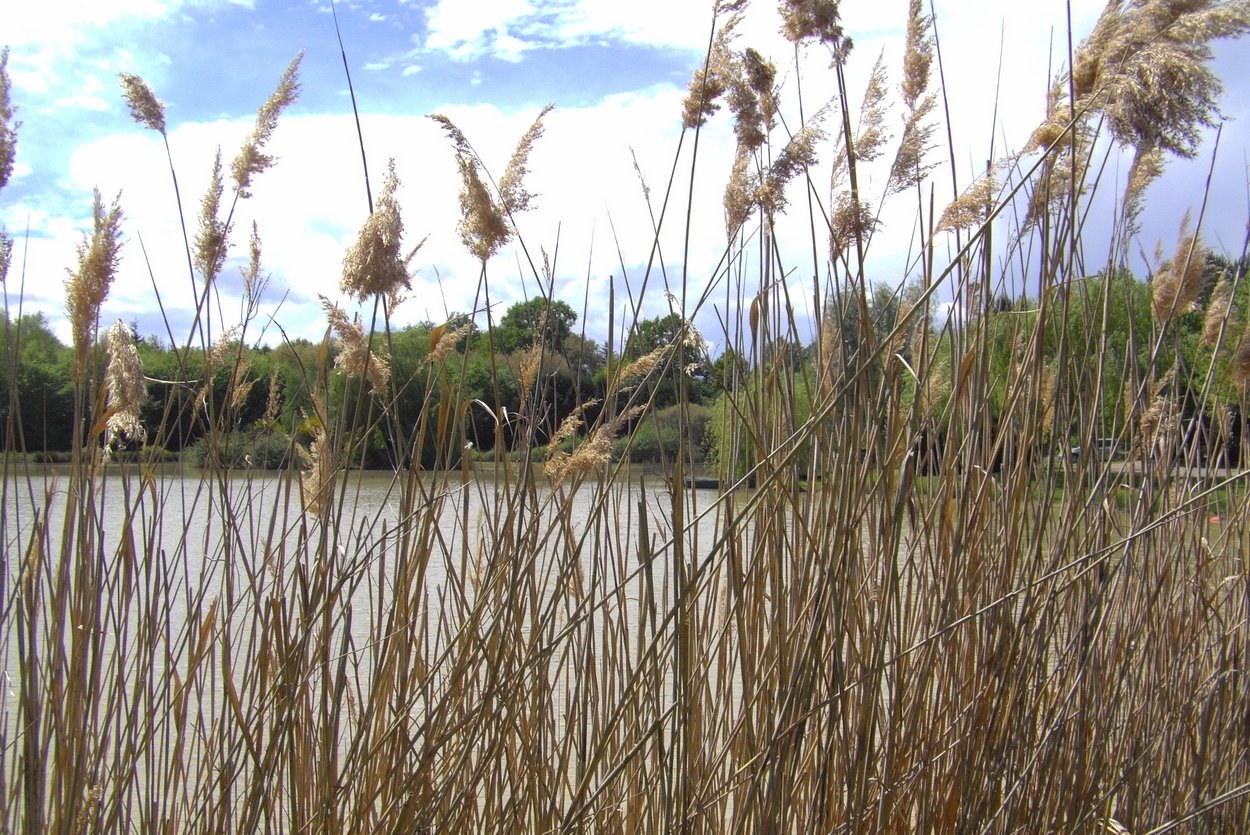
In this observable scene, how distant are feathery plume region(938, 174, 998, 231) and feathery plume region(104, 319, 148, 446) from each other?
1.00 metres

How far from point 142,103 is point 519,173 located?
1.73ft

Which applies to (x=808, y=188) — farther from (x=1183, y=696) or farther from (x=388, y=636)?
(x=1183, y=696)

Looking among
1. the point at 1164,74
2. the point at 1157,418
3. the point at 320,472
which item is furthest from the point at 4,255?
the point at 1157,418

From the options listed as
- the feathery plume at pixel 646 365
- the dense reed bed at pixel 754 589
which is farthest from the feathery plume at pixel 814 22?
the feathery plume at pixel 646 365

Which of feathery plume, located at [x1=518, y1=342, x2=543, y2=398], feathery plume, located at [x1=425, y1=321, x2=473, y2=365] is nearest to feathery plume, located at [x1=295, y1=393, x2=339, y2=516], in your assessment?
feathery plume, located at [x1=425, y1=321, x2=473, y2=365]

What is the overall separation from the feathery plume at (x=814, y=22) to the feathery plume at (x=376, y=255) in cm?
49

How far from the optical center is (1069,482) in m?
1.39

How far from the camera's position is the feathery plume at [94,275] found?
1.13 m

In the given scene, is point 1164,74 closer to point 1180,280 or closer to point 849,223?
point 849,223

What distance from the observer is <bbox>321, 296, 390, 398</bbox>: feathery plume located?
3.53ft

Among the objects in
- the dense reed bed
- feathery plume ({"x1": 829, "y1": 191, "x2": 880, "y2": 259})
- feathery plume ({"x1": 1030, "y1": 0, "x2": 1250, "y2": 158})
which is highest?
feathery plume ({"x1": 1030, "y1": 0, "x2": 1250, "y2": 158})

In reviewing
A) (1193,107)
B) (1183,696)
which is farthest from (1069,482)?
(1193,107)

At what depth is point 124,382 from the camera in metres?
1.17

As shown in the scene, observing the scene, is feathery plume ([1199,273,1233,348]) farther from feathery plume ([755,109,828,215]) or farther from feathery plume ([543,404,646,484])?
feathery plume ([543,404,646,484])
